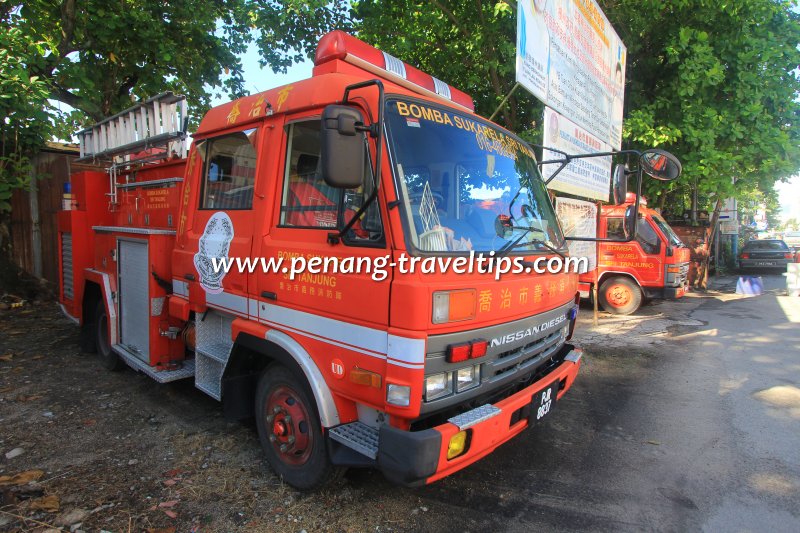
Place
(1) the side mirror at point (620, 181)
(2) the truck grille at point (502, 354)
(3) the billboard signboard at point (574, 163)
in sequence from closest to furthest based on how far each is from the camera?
(2) the truck grille at point (502, 354) < (1) the side mirror at point (620, 181) < (3) the billboard signboard at point (574, 163)

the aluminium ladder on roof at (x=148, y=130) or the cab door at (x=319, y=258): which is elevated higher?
the aluminium ladder on roof at (x=148, y=130)

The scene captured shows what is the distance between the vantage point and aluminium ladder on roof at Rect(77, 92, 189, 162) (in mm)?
4219

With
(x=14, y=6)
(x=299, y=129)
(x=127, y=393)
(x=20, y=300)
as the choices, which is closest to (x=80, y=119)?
(x=14, y=6)

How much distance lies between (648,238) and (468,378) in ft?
26.9

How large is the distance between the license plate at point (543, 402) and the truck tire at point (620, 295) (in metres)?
7.23

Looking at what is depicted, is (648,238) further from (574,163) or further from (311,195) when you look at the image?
(311,195)

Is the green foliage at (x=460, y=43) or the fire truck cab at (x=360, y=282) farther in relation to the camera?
the green foliage at (x=460, y=43)

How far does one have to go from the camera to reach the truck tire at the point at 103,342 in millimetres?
4992

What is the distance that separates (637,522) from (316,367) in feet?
6.92

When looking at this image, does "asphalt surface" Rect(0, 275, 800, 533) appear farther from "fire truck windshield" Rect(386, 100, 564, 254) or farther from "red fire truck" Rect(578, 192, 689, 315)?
"red fire truck" Rect(578, 192, 689, 315)

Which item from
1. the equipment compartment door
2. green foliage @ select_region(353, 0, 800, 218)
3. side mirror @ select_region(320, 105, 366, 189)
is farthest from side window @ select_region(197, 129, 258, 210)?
green foliage @ select_region(353, 0, 800, 218)

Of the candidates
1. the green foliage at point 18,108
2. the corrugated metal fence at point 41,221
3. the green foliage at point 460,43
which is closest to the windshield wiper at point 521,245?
the green foliage at point 460,43

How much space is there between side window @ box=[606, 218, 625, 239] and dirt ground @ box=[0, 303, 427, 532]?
27.2ft

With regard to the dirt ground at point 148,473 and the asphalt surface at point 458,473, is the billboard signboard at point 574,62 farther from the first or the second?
the dirt ground at point 148,473
